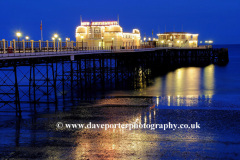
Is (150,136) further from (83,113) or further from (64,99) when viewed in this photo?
(64,99)

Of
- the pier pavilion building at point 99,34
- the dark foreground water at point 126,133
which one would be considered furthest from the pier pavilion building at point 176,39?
the dark foreground water at point 126,133

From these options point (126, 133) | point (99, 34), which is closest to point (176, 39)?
point (99, 34)

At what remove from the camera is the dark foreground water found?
51.6 ft

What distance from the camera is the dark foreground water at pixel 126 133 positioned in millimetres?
15742

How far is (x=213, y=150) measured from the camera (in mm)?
16219

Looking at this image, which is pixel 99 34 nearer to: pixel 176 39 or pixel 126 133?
pixel 126 133

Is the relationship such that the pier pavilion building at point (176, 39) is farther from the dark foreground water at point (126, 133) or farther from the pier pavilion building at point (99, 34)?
the dark foreground water at point (126, 133)

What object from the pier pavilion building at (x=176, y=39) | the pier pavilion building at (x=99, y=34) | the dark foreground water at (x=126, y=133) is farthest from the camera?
the pier pavilion building at (x=176, y=39)

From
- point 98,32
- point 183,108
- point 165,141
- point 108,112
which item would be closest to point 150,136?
point 165,141

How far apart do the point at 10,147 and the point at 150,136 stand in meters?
6.92

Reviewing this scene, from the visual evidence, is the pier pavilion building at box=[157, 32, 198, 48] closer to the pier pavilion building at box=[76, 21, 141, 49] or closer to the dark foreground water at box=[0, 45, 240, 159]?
the pier pavilion building at box=[76, 21, 141, 49]

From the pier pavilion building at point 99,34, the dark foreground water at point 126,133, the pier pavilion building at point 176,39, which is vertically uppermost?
the pier pavilion building at point 176,39

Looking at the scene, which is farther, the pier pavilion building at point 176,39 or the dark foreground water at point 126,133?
the pier pavilion building at point 176,39

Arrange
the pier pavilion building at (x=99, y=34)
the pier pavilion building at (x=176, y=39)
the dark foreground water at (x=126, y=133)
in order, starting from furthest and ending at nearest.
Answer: the pier pavilion building at (x=176, y=39) → the pier pavilion building at (x=99, y=34) → the dark foreground water at (x=126, y=133)
